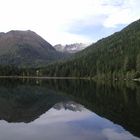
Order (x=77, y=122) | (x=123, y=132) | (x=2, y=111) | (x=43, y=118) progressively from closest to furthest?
(x=123, y=132) < (x=77, y=122) < (x=43, y=118) < (x=2, y=111)

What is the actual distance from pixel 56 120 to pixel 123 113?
9582mm

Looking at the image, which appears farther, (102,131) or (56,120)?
(56,120)

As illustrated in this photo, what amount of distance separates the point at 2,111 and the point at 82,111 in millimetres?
12486

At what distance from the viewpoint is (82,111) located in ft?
195

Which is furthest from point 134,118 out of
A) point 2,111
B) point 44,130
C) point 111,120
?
point 2,111

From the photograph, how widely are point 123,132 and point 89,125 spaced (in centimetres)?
732

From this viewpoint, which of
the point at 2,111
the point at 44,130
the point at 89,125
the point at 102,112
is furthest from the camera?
the point at 2,111

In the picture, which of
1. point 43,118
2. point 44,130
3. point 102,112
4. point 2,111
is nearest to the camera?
point 44,130

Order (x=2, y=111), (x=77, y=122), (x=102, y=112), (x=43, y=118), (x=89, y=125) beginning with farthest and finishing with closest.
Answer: (x=2, y=111) → (x=102, y=112) → (x=43, y=118) → (x=77, y=122) → (x=89, y=125)

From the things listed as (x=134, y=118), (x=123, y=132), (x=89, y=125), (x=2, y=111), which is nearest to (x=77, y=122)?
(x=89, y=125)

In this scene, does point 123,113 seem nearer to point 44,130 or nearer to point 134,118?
point 134,118

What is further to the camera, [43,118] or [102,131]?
[43,118]

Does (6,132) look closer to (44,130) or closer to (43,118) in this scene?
(44,130)

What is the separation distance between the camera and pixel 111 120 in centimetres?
4744
